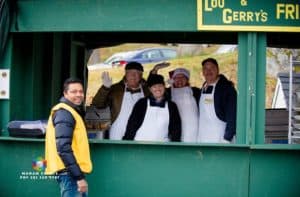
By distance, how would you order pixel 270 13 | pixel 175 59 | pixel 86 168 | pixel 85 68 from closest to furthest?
pixel 86 168
pixel 270 13
pixel 85 68
pixel 175 59

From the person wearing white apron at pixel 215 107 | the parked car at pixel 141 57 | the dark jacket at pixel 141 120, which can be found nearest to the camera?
the person wearing white apron at pixel 215 107

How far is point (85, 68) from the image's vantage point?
9617mm

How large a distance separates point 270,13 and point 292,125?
1.36 m

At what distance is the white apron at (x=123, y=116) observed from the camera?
24.4 ft

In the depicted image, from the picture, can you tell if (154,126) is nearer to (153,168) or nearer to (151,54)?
(153,168)

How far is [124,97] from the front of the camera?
7.68m

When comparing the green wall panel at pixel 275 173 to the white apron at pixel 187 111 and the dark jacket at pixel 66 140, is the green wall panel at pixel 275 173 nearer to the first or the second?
the white apron at pixel 187 111

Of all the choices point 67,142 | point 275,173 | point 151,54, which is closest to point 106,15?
point 67,142

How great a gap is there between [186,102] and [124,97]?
72cm

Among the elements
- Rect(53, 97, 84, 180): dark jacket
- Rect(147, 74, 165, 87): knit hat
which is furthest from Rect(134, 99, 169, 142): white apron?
Rect(53, 97, 84, 180): dark jacket

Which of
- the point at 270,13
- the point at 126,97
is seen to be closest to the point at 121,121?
the point at 126,97

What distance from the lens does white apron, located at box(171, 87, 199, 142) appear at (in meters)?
7.39

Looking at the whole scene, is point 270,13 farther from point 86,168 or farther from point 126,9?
point 86,168

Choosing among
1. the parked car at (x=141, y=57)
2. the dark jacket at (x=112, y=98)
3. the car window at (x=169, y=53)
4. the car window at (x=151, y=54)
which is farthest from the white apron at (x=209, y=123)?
the car window at (x=169, y=53)
